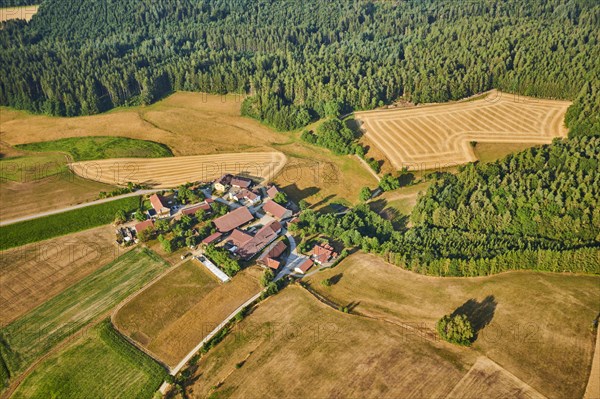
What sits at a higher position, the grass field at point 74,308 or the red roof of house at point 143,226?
the red roof of house at point 143,226

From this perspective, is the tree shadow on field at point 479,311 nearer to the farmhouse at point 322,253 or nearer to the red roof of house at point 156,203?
the farmhouse at point 322,253

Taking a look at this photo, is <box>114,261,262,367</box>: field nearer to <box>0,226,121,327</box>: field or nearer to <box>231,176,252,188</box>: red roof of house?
<box>0,226,121,327</box>: field

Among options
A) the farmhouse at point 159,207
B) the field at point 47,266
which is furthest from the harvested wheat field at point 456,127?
the field at point 47,266

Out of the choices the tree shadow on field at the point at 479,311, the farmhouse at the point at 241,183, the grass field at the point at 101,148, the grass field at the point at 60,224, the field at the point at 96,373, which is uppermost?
the tree shadow on field at the point at 479,311

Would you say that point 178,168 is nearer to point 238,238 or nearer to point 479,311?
point 238,238

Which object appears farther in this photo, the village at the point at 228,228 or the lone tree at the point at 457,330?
the village at the point at 228,228

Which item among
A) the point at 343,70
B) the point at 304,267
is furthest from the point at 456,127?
the point at 304,267
